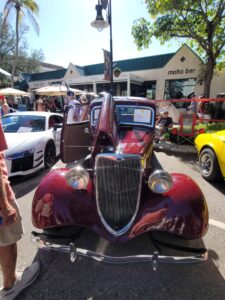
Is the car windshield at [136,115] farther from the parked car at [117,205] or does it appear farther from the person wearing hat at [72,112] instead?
the parked car at [117,205]

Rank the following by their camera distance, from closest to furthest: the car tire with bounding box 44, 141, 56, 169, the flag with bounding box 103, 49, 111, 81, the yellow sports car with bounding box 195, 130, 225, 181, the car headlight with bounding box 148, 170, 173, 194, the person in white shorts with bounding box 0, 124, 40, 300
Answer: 1. the person in white shorts with bounding box 0, 124, 40, 300
2. the car headlight with bounding box 148, 170, 173, 194
3. the yellow sports car with bounding box 195, 130, 225, 181
4. the car tire with bounding box 44, 141, 56, 169
5. the flag with bounding box 103, 49, 111, 81

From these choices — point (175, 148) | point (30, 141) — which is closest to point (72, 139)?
point (30, 141)

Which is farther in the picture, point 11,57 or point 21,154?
point 11,57

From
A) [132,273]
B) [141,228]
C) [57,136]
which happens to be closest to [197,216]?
[141,228]

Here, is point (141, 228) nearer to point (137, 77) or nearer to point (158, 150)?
point (158, 150)

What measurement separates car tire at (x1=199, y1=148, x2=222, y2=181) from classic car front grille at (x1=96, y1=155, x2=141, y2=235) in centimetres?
287

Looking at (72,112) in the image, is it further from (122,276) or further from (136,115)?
(122,276)

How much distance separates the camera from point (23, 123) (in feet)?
19.3

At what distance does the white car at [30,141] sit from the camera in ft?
15.1

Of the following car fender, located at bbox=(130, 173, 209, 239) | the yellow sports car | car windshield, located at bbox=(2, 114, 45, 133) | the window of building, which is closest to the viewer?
car fender, located at bbox=(130, 173, 209, 239)

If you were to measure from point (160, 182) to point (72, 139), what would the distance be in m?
2.41

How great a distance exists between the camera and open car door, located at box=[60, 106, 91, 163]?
4.12m

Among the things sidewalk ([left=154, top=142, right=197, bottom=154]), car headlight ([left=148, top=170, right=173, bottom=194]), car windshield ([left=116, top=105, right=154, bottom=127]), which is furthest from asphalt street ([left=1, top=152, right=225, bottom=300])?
sidewalk ([left=154, top=142, right=197, bottom=154])

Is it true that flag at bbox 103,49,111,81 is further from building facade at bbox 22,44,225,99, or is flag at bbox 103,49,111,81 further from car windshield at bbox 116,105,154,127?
building facade at bbox 22,44,225,99
